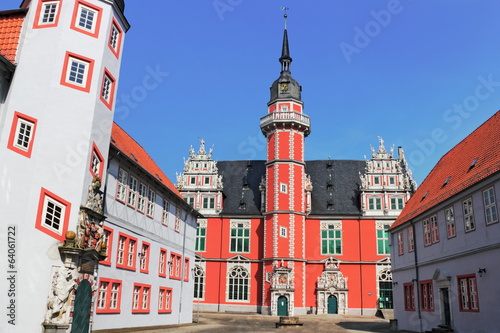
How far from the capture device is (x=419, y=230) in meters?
25.8

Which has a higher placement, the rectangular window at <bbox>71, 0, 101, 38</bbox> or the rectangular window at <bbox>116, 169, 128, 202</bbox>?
the rectangular window at <bbox>71, 0, 101, 38</bbox>

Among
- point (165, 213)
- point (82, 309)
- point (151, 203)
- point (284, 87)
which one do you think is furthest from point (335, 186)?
point (82, 309)

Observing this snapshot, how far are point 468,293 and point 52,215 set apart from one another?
1736 centimetres

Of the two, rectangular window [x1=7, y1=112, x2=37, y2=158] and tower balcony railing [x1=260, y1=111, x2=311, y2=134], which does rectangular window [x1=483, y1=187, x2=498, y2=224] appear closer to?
rectangular window [x1=7, y1=112, x2=37, y2=158]

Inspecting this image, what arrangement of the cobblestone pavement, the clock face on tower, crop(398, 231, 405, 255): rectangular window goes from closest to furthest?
the cobblestone pavement
crop(398, 231, 405, 255): rectangular window
the clock face on tower

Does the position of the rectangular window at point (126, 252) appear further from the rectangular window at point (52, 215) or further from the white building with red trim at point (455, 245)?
the white building with red trim at point (455, 245)

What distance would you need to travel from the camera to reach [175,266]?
30.3 metres

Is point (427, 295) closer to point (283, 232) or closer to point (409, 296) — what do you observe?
point (409, 296)

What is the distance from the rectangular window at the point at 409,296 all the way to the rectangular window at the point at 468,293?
6161mm

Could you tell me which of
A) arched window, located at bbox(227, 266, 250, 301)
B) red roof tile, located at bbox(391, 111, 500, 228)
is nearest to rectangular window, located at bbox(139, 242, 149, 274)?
red roof tile, located at bbox(391, 111, 500, 228)

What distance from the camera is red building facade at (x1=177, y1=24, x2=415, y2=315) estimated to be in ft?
146

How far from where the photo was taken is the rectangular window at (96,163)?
17.9 metres

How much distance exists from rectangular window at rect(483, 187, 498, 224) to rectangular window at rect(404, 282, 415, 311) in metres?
9.68

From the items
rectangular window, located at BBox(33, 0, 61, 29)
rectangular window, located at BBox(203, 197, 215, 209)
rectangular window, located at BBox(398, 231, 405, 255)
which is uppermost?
rectangular window, located at BBox(33, 0, 61, 29)
